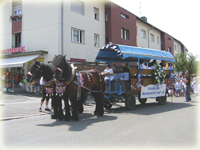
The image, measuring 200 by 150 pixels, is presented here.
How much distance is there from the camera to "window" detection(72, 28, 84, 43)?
1803 centimetres

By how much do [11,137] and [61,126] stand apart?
1.49 m

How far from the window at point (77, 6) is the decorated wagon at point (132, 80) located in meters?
9.75

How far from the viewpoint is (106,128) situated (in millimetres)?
5602

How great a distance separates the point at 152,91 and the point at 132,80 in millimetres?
1739

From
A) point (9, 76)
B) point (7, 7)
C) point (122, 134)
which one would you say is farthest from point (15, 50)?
point (122, 134)

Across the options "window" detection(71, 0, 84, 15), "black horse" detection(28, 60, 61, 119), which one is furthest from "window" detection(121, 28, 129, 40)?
"black horse" detection(28, 60, 61, 119)

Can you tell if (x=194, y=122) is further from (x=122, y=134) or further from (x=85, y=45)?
(x=85, y=45)

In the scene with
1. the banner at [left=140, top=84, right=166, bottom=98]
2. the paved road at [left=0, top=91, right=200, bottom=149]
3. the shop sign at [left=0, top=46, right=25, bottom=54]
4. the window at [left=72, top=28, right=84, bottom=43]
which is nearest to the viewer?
the paved road at [left=0, top=91, right=200, bottom=149]

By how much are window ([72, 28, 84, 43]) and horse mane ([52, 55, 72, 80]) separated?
12086 millimetres

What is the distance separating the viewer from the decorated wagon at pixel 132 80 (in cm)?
856

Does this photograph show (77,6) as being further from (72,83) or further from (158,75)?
(72,83)

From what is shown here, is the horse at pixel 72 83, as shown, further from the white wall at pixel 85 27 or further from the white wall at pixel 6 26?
the white wall at pixel 6 26

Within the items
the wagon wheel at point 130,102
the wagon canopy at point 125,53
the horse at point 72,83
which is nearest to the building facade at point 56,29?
the wagon canopy at point 125,53

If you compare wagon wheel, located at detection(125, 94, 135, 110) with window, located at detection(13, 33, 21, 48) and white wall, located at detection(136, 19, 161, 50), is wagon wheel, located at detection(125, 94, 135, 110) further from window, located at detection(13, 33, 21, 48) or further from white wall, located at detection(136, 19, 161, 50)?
white wall, located at detection(136, 19, 161, 50)
